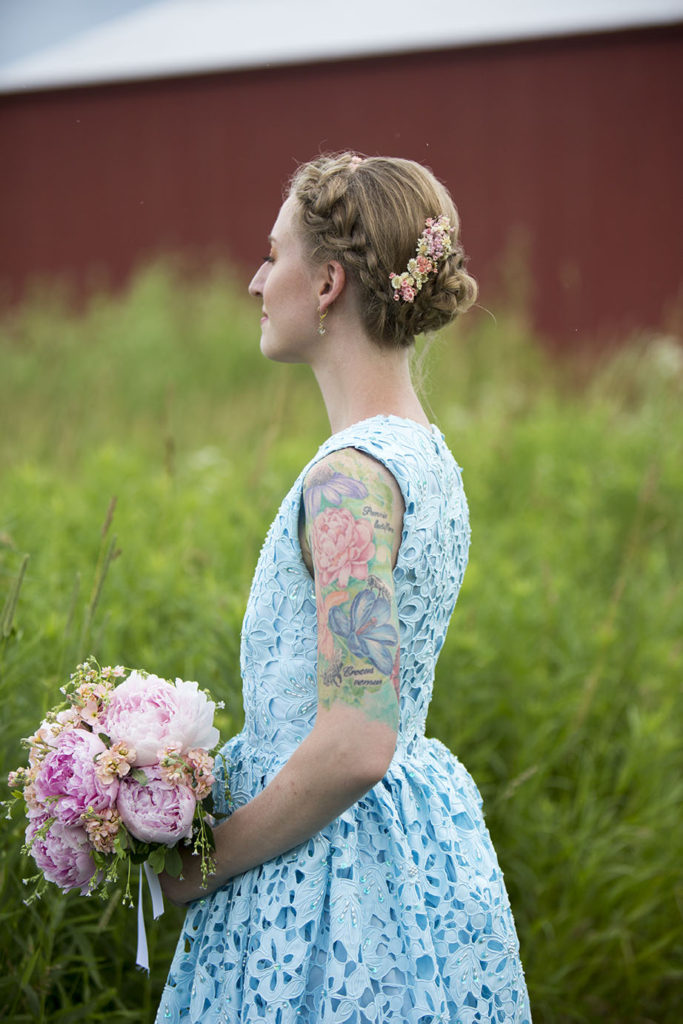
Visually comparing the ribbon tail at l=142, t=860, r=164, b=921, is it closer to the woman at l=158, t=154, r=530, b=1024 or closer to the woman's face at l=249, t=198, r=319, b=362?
the woman at l=158, t=154, r=530, b=1024

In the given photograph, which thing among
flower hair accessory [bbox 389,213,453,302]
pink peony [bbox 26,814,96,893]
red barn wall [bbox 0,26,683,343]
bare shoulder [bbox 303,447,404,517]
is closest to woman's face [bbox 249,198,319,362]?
flower hair accessory [bbox 389,213,453,302]

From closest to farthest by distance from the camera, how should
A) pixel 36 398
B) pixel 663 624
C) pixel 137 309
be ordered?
pixel 663 624, pixel 36 398, pixel 137 309

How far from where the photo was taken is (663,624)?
3.78 metres

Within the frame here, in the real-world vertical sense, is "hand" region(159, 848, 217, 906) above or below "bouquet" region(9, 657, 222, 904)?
below

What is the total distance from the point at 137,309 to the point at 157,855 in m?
7.79

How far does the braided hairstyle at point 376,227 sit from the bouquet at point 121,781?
2.19 ft

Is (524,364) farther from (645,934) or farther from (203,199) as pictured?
(645,934)

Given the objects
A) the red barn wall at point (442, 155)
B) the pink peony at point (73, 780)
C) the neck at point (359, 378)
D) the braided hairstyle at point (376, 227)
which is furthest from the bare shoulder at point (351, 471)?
the red barn wall at point (442, 155)

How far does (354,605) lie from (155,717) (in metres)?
0.36

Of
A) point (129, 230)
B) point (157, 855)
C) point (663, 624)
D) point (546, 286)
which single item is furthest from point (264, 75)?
point (157, 855)

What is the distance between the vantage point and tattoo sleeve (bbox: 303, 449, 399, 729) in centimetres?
134

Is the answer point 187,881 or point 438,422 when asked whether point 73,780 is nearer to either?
point 187,881

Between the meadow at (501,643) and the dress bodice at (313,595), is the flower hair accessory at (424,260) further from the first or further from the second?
the meadow at (501,643)

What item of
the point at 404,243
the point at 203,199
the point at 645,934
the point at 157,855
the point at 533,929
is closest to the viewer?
the point at 157,855
